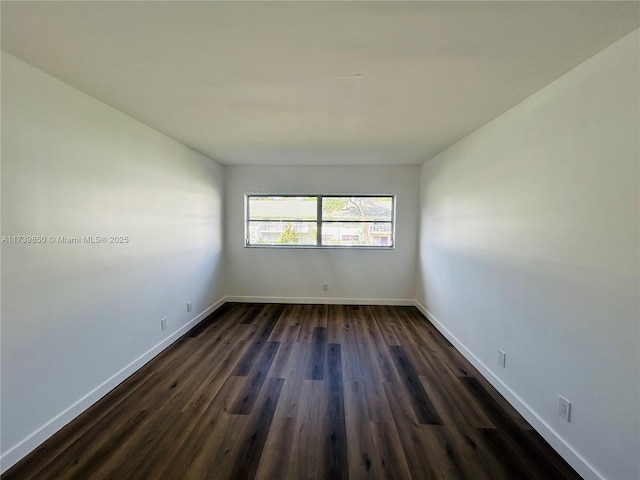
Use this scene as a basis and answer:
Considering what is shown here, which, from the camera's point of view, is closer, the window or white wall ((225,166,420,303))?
white wall ((225,166,420,303))

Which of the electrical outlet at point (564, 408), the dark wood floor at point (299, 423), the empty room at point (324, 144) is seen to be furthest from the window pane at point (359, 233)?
the electrical outlet at point (564, 408)

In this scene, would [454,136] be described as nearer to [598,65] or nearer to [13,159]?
[598,65]

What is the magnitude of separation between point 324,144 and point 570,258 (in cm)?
244

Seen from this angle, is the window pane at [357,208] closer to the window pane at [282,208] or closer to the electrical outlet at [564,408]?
the window pane at [282,208]

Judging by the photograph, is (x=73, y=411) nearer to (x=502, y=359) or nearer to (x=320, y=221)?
(x=502, y=359)

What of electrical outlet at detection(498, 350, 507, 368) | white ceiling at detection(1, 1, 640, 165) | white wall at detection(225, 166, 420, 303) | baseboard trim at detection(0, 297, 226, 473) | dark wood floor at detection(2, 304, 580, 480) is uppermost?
white ceiling at detection(1, 1, 640, 165)

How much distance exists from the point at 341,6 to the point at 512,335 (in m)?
2.46

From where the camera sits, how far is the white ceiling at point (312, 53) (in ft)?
3.65

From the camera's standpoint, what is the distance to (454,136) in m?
2.74

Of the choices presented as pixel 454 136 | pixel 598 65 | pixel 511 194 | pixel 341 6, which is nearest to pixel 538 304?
pixel 511 194

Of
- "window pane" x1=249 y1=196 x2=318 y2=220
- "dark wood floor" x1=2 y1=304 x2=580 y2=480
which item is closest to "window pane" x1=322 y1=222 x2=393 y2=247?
"window pane" x1=249 y1=196 x2=318 y2=220

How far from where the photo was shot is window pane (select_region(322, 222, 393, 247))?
14.3 feet

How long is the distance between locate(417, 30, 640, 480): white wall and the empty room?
0.01m

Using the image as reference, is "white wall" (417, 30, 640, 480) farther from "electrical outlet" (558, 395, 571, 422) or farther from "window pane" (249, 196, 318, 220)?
"window pane" (249, 196, 318, 220)
